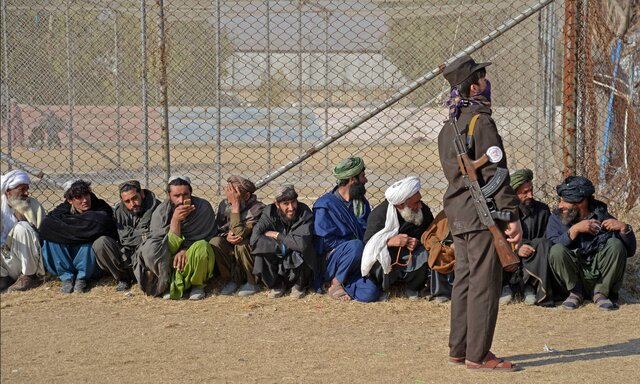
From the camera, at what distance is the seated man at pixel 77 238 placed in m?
7.59

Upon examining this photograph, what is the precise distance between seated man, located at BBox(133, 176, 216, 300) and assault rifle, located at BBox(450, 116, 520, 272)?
2.82 m

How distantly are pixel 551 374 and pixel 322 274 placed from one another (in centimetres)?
262

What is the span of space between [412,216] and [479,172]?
2106mm

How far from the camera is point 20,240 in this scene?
7652mm

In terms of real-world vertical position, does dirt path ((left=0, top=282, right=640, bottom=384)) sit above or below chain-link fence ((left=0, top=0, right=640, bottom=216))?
below

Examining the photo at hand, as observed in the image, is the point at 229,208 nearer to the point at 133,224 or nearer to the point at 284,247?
the point at 284,247

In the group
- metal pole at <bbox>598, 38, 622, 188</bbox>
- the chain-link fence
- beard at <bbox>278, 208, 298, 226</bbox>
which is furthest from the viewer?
metal pole at <bbox>598, 38, 622, 188</bbox>

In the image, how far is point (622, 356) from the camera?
5734 mm

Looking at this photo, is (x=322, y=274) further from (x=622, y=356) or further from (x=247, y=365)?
(x=622, y=356)

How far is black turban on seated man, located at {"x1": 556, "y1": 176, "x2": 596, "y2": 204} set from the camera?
7051 millimetres

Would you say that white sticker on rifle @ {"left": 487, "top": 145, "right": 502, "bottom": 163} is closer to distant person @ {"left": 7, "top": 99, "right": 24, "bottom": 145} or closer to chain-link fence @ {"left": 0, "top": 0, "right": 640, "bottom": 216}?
chain-link fence @ {"left": 0, "top": 0, "right": 640, "bottom": 216}

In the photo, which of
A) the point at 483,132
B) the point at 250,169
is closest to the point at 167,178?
the point at 483,132

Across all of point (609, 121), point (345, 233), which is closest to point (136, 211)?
point (345, 233)

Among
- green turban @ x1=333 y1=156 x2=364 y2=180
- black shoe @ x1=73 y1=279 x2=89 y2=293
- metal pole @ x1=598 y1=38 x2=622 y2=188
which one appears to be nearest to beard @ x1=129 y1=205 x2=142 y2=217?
black shoe @ x1=73 y1=279 x2=89 y2=293
